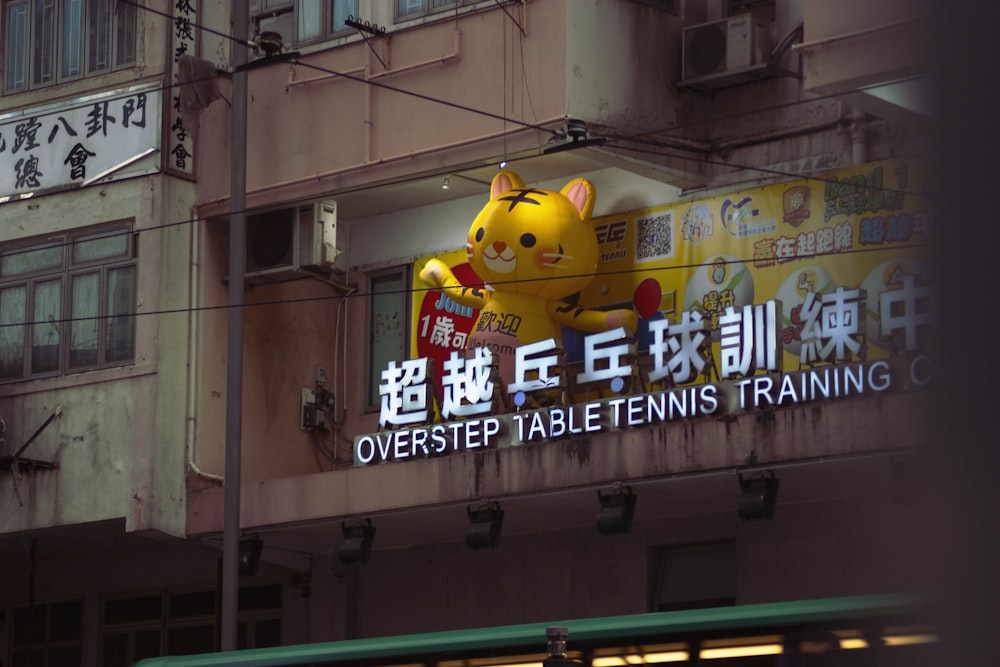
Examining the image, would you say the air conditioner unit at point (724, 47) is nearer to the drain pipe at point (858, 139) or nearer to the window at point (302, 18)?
the drain pipe at point (858, 139)

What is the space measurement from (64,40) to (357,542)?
25.5 feet

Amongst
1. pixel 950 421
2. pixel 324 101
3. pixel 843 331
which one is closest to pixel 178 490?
pixel 324 101

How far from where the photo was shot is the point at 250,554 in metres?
18.4

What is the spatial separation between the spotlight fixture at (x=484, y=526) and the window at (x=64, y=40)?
7331 millimetres

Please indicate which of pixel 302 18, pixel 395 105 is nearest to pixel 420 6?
pixel 395 105

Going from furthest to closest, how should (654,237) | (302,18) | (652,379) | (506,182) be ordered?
(302,18), (654,237), (506,182), (652,379)

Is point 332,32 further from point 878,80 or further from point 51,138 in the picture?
point 878,80

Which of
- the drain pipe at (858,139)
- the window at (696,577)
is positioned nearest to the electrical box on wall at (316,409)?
the window at (696,577)

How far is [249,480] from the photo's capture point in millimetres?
19219

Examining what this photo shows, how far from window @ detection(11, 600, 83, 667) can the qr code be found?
9.61m

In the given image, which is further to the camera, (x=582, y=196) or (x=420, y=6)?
(x=420, y=6)

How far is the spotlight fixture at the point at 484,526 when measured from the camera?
16.5 metres

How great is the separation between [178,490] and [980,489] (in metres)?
17.8

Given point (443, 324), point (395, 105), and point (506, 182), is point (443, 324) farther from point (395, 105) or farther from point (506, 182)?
point (395, 105)
